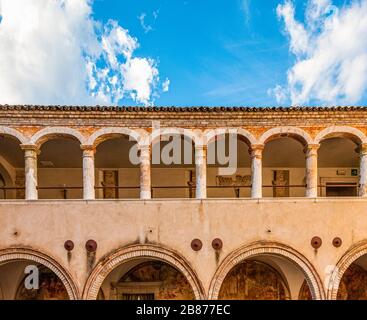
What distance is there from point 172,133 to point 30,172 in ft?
14.5

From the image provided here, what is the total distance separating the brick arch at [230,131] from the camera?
36.2 ft

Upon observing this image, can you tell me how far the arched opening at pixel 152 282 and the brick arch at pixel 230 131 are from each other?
538cm

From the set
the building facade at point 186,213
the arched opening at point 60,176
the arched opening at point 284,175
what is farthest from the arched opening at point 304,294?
the arched opening at point 60,176

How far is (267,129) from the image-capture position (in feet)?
36.3

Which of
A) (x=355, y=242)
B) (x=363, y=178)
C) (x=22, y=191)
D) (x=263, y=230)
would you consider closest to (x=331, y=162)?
(x=363, y=178)

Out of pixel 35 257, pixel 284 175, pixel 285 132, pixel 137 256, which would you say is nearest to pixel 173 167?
pixel 284 175

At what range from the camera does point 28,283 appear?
1310cm

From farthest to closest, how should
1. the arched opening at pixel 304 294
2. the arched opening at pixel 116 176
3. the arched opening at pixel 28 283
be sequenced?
1. the arched opening at pixel 116 176
2. the arched opening at pixel 304 294
3. the arched opening at pixel 28 283

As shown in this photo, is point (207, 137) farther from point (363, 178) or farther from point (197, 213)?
point (363, 178)

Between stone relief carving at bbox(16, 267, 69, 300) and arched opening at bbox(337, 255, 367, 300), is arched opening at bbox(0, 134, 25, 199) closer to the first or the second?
stone relief carving at bbox(16, 267, 69, 300)

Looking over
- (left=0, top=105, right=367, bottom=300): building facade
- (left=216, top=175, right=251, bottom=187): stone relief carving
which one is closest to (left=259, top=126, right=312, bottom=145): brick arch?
(left=0, top=105, right=367, bottom=300): building facade

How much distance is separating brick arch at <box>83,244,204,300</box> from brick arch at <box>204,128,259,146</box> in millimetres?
3534

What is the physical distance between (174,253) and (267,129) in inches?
184

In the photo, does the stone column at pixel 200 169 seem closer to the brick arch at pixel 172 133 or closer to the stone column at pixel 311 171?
the brick arch at pixel 172 133
